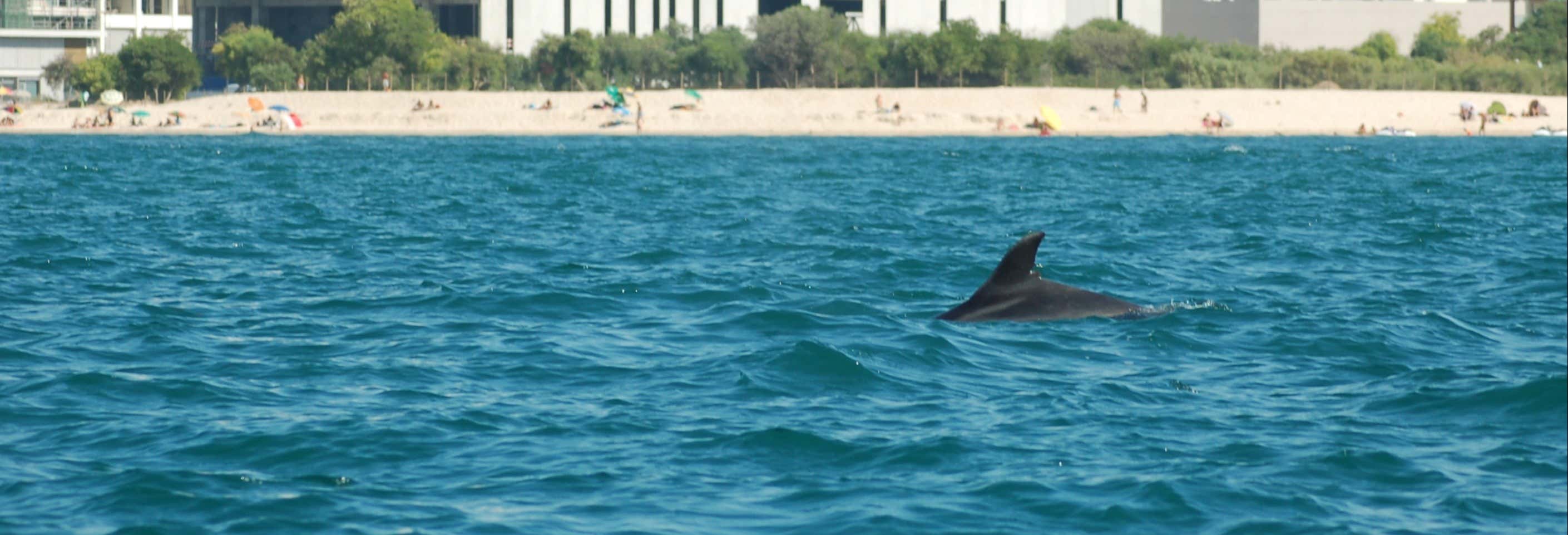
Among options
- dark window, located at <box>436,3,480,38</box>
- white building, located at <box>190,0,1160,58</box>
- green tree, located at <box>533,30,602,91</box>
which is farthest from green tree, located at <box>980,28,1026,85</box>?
dark window, located at <box>436,3,480,38</box>

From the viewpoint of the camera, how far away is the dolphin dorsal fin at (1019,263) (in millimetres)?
15898

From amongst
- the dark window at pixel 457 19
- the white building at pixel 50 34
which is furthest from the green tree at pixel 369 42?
the white building at pixel 50 34

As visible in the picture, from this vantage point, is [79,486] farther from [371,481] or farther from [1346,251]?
[1346,251]

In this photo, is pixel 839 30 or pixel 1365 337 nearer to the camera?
pixel 1365 337

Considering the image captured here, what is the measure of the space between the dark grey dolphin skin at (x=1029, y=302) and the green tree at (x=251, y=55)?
97134mm

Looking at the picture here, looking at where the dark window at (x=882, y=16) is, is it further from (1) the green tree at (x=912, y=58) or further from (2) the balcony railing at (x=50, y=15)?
(2) the balcony railing at (x=50, y=15)

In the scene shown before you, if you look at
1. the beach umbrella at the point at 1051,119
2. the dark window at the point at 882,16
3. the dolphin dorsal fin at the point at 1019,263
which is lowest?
the dolphin dorsal fin at the point at 1019,263

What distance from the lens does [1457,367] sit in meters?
14.8

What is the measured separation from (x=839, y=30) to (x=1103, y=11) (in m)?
20.7

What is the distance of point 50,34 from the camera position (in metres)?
124

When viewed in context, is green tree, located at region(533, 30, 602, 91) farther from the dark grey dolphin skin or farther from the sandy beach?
the dark grey dolphin skin

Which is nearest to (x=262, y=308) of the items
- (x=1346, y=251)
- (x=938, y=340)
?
(x=938, y=340)

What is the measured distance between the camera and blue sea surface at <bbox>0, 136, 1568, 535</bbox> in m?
10.4

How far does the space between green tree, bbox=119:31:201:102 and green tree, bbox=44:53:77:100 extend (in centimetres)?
1395
